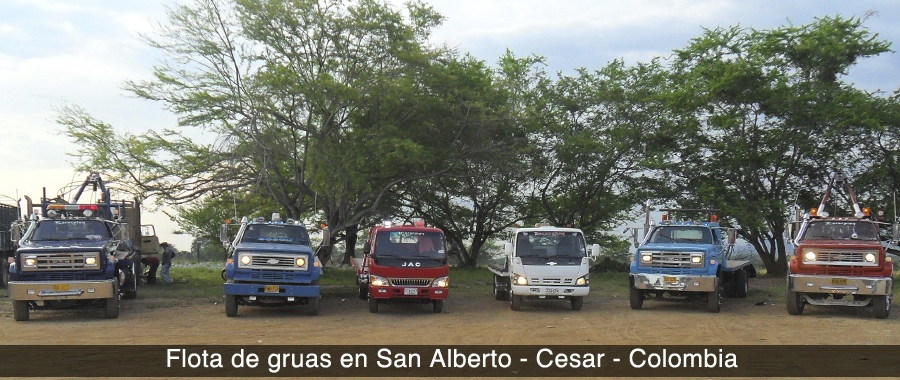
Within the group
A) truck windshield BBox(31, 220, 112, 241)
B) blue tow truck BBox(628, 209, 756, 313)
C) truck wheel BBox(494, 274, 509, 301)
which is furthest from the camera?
truck wheel BBox(494, 274, 509, 301)

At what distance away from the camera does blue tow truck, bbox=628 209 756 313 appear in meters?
17.1

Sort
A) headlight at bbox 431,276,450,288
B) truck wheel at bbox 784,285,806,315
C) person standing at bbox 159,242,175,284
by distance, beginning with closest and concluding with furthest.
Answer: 1. truck wheel at bbox 784,285,806,315
2. headlight at bbox 431,276,450,288
3. person standing at bbox 159,242,175,284

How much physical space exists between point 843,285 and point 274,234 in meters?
12.5

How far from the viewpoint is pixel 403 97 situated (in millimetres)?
24859

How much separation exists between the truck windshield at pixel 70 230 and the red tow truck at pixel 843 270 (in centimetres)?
1542

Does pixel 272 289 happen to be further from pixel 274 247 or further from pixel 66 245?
pixel 66 245

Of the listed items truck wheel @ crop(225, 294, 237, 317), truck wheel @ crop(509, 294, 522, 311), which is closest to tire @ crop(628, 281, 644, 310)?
truck wheel @ crop(509, 294, 522, 311)

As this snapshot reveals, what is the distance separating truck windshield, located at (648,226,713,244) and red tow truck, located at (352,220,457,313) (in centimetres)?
533

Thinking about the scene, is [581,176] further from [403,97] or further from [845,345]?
[845,345]

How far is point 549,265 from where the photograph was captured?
17562 millimetres

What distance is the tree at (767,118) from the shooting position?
2767 cm

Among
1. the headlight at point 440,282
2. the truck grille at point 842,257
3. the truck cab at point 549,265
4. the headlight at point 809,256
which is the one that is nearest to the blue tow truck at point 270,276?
the headlight at point 440,282

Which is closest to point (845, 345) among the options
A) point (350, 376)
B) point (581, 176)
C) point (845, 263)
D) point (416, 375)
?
point (845, 263)

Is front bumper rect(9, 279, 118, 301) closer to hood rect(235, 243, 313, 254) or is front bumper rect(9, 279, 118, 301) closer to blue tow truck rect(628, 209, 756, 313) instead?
hood rect(235, 243, 313, 254)
